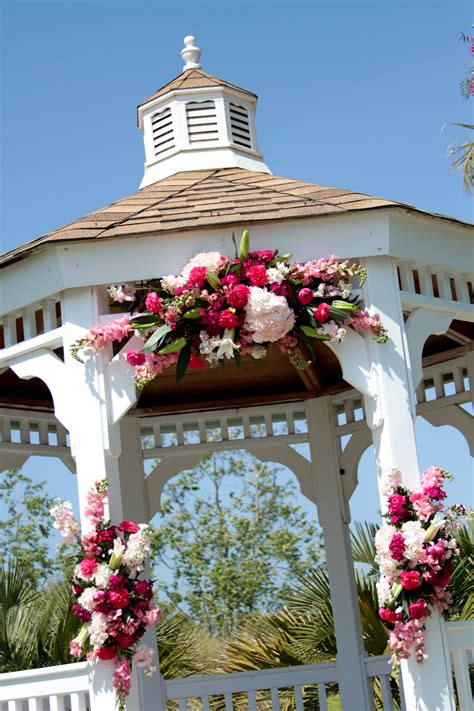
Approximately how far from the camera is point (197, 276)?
21.6ft

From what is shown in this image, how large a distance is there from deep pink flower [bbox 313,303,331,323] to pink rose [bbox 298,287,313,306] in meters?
0.08

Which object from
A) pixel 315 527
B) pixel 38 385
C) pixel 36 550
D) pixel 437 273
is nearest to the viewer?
pixel 437 273

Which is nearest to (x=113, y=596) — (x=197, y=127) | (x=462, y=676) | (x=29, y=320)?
(x=29, y=320)

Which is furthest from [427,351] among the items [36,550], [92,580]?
[36,550]

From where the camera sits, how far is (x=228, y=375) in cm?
1017

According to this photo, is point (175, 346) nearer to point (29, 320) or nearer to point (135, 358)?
point (135, 358)

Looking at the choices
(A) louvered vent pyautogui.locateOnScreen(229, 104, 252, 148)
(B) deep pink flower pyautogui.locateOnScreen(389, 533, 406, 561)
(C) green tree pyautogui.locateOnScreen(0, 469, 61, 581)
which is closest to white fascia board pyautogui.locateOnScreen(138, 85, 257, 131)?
(A) louvered vent pyautogui.locateOnScreen(229, 104, 252, 148)

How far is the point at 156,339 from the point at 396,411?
1580 mm

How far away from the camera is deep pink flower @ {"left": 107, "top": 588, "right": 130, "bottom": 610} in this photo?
20.5 feet

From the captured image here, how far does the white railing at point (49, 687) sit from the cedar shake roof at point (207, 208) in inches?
106

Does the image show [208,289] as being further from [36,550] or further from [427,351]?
[36,550]

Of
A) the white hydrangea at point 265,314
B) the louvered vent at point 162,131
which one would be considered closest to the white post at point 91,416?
the white hydrangea at point 265,314

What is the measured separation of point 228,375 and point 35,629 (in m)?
5.04

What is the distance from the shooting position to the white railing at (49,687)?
6645 millimetres
